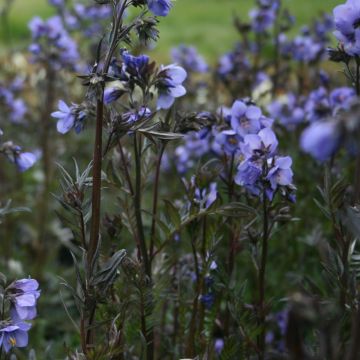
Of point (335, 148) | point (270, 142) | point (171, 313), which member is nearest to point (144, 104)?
point (270, 142)

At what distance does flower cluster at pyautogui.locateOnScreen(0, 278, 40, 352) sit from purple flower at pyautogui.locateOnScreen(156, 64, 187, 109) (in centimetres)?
52

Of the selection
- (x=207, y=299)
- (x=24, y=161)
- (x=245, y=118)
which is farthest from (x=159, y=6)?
(x=207, y=299)

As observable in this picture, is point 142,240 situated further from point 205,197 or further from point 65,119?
point 65,119

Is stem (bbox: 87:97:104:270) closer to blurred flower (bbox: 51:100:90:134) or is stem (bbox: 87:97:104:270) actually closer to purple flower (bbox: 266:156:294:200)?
blurred flower (bbox: 51:100:90:134)

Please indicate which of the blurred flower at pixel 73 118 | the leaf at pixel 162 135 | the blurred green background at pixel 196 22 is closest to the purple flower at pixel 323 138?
the leaf at pixel 162 135

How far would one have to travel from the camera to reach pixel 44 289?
3.04 m

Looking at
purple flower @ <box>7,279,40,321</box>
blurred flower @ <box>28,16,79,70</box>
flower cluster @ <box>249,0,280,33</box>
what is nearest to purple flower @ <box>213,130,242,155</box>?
purple flower @ <box>7,279,40,321</box>

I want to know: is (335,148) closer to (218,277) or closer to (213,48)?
(218,277)

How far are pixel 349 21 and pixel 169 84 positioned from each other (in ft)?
1.41

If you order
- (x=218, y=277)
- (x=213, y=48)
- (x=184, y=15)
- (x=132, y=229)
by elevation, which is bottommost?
(x=218, y=277)

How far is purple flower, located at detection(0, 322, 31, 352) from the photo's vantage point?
1.32 metres

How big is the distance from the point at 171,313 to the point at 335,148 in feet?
5.15

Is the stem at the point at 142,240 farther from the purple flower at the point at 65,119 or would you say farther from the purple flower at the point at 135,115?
the purple flower at the point at 65,119

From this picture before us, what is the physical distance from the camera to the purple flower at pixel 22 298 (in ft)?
4.39
